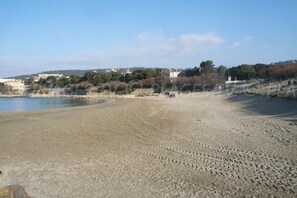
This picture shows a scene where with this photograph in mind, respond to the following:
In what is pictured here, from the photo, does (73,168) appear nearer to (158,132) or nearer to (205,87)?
(158,132)

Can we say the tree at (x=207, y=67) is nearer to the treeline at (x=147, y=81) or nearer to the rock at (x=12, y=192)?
the treeline at (x=147, y=81)

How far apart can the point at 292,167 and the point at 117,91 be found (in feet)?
284

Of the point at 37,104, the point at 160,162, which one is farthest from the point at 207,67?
the point at 160,162

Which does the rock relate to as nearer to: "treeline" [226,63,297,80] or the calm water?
the calm water

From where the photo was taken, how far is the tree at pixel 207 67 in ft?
305

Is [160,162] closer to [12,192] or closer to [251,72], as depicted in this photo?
[12,192]

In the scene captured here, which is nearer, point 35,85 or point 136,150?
point 136,150

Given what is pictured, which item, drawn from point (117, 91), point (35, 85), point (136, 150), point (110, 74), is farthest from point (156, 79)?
point (136, 150)

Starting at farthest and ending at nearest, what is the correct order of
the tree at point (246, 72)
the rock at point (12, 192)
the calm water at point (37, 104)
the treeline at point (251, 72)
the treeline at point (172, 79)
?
the tree at point (246, 72), the treeline at point (251, 72), the treeline at point (172, 79), the calm water at point (37, 104), the rock at point (12, 192)

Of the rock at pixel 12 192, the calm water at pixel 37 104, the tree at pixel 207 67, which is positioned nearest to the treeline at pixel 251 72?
the tree at pixel 207 67

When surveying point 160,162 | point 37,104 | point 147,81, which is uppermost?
point 147,81

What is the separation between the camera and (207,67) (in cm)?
9381

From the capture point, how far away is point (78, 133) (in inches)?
642

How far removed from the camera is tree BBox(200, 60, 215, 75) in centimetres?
9284
